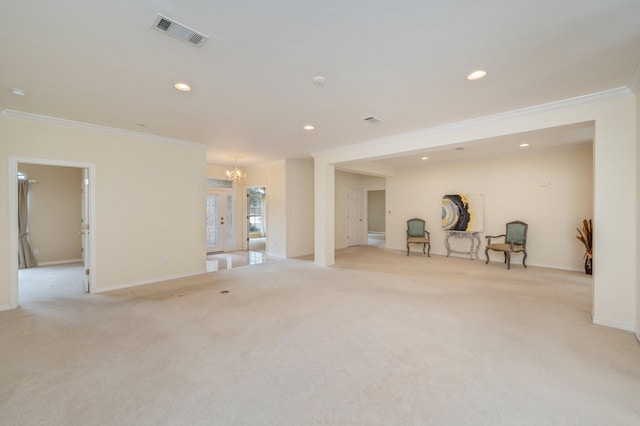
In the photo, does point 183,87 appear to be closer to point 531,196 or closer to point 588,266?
point 531,196

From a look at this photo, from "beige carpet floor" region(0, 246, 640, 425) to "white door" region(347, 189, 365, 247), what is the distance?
512cm

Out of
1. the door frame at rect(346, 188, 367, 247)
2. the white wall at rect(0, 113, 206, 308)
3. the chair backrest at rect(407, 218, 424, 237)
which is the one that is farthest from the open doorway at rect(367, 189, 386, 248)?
the white wall at rect(0, 113, 206, 308)

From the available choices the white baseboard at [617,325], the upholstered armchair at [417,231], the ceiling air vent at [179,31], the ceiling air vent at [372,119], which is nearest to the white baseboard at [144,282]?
the ceiling air vent at [179,31]

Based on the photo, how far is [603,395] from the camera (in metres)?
1.97

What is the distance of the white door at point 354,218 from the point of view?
9.35 m

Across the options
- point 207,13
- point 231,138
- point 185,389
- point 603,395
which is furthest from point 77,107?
point 603,395

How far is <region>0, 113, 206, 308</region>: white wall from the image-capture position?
12.5ft

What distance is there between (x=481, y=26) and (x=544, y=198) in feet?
19.1

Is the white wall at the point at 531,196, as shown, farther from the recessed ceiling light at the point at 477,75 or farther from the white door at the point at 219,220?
the white door at the point at 219,220

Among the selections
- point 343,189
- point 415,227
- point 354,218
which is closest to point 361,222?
point 354,218

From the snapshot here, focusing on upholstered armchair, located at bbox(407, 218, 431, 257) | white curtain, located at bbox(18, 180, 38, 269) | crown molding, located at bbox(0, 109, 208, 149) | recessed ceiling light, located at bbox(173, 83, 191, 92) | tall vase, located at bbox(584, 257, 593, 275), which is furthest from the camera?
upholstered armchair, located at bbox(407, 218, 431, 257)

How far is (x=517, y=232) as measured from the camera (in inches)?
246

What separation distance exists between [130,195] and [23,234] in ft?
12.4

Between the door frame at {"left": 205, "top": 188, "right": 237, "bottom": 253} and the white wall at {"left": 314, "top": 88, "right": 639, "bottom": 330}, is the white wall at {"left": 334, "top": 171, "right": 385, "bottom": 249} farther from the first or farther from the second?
the white wall at {"left": 314, "top": 88, "right": 639, "bottom": 330}
